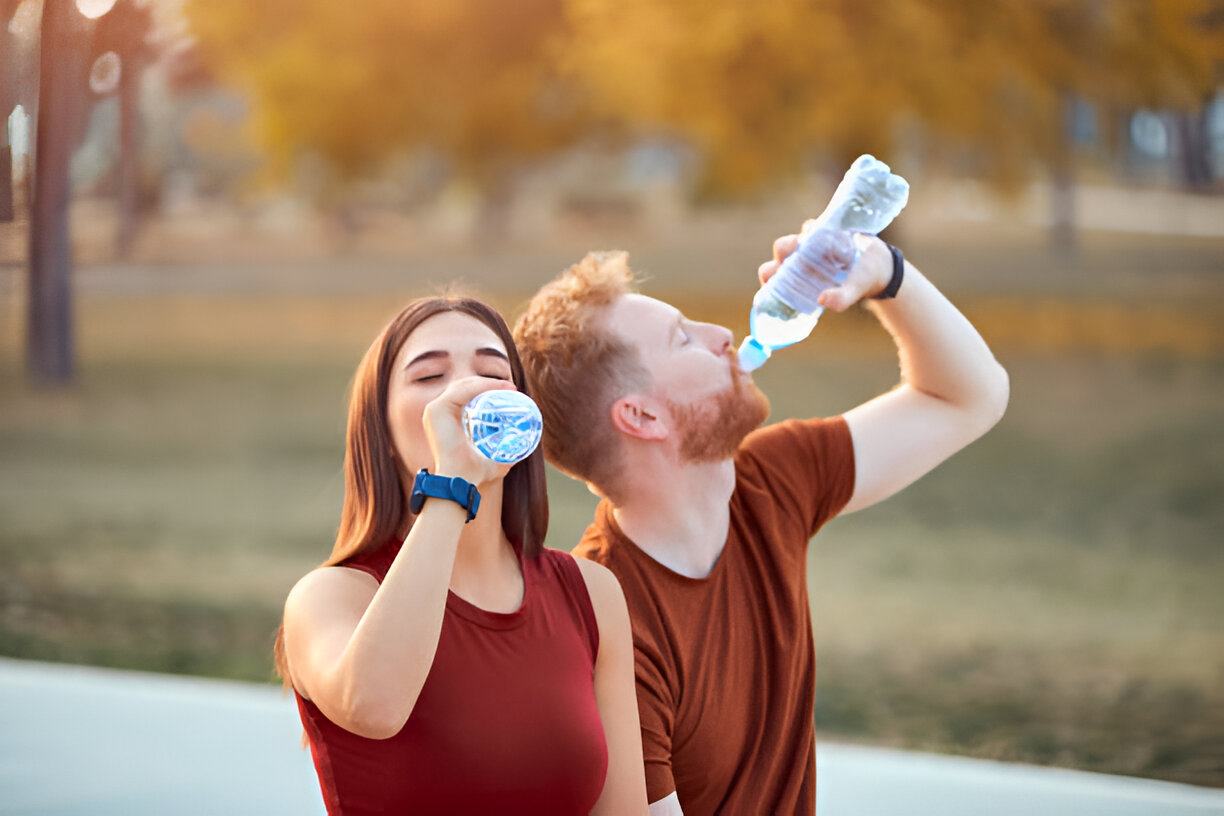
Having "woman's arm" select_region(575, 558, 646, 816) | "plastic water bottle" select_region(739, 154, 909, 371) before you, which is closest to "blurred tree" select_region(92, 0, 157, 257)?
"plastic water bottle" select_region(739, 154, 909, 371)

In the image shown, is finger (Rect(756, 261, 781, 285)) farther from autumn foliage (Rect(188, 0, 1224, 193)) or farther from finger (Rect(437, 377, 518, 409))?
autumn foliage (Rect(188, 0, 1224, 193))

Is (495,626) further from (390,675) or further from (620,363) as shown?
(620,363)

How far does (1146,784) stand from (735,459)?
1.48 metres

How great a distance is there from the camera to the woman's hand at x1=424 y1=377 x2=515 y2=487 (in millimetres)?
1543

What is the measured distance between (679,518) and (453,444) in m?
0.65

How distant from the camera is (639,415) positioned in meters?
2.11

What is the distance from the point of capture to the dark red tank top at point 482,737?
61.9 inches

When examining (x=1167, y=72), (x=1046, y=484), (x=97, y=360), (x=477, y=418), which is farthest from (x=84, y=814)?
(x=97, y=360)

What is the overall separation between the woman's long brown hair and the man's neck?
34 centimetres

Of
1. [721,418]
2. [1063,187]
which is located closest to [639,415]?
[721,418]

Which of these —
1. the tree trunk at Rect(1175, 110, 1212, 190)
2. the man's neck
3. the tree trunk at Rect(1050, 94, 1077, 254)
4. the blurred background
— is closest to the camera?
the man's neck

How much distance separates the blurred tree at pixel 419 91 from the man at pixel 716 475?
10.7 m

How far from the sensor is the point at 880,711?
17.5 feet

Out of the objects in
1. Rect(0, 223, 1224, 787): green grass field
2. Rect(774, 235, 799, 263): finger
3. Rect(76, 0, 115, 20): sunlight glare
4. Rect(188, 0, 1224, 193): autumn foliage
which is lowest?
Rect(0, 223, 1224, 787): green grass field
